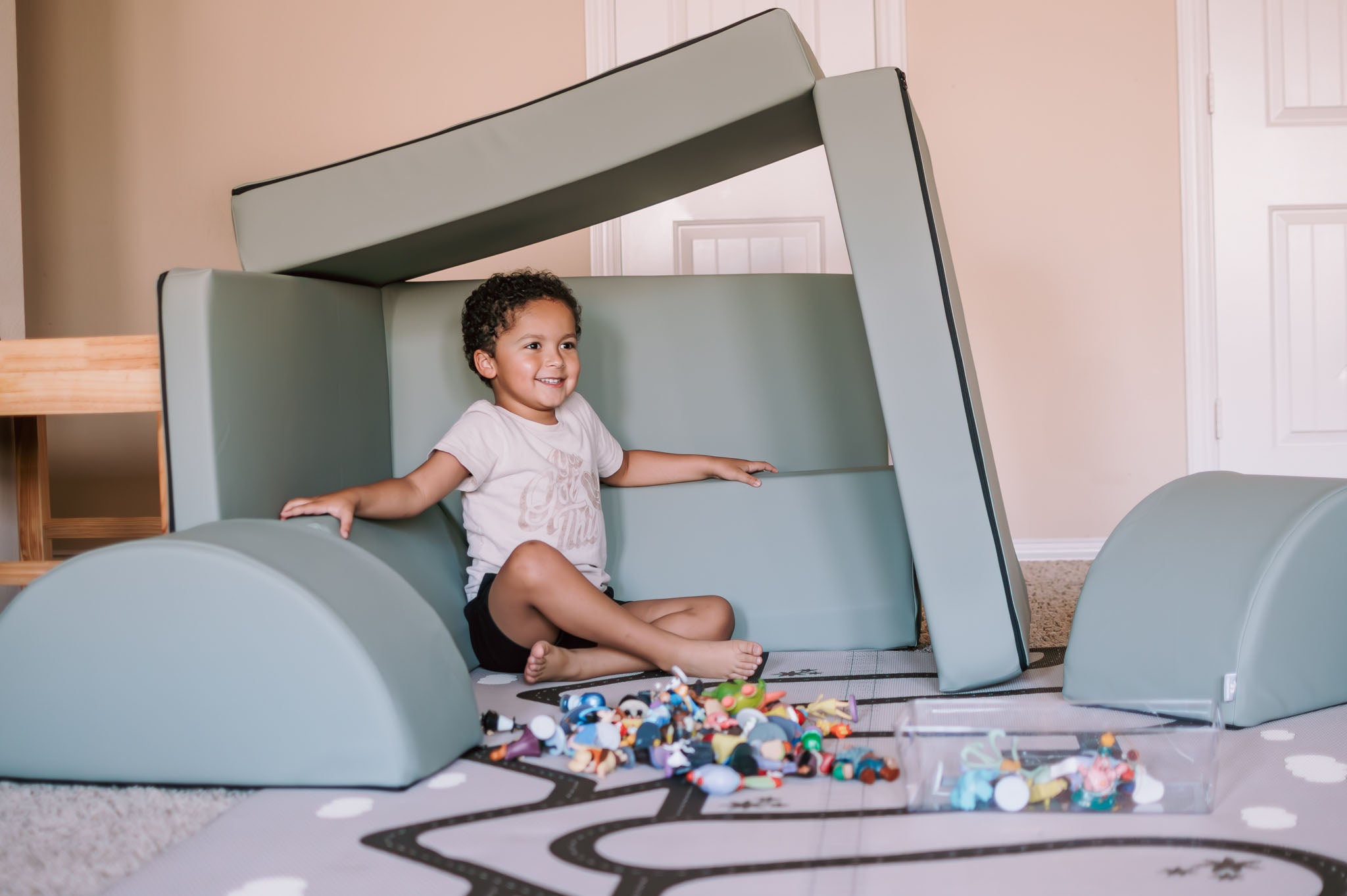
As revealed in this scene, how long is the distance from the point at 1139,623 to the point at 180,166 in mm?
2698

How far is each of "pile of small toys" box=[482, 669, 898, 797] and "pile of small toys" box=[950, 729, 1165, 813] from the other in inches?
3.8

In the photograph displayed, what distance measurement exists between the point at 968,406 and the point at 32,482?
1.59 meters

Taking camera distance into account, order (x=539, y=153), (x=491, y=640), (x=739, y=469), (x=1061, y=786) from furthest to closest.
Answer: (x=739, y=469) < (x=491, y=640) < (x=539, y=153) < (x=1061, y=786)

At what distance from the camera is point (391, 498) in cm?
134

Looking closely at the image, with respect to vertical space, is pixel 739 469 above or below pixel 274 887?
above

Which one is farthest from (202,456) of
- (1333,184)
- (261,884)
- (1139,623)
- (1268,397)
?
(1333,184)

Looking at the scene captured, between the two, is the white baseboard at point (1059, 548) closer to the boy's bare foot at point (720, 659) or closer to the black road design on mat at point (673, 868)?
the boy's bare foot at point (720, 659)

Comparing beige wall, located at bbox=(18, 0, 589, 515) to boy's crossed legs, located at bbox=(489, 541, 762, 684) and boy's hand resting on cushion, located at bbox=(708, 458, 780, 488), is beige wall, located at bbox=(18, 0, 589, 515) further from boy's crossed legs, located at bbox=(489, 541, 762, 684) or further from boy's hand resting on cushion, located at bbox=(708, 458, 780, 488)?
boy's crossed legs, located at bbox=(489, 541, 762, 684)

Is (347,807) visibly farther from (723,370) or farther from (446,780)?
(723,370)

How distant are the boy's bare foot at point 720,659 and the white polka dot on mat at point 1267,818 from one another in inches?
24.5

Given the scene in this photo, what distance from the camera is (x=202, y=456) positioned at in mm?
1151

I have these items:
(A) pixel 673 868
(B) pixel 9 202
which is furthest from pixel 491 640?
(B) pixel 9 202

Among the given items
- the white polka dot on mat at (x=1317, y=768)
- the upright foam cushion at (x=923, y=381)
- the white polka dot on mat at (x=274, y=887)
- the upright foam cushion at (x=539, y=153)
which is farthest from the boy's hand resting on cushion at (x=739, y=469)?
the white polka dot on mat at (x=274, y=887)

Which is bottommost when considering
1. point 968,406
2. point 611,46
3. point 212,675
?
point 212,675
